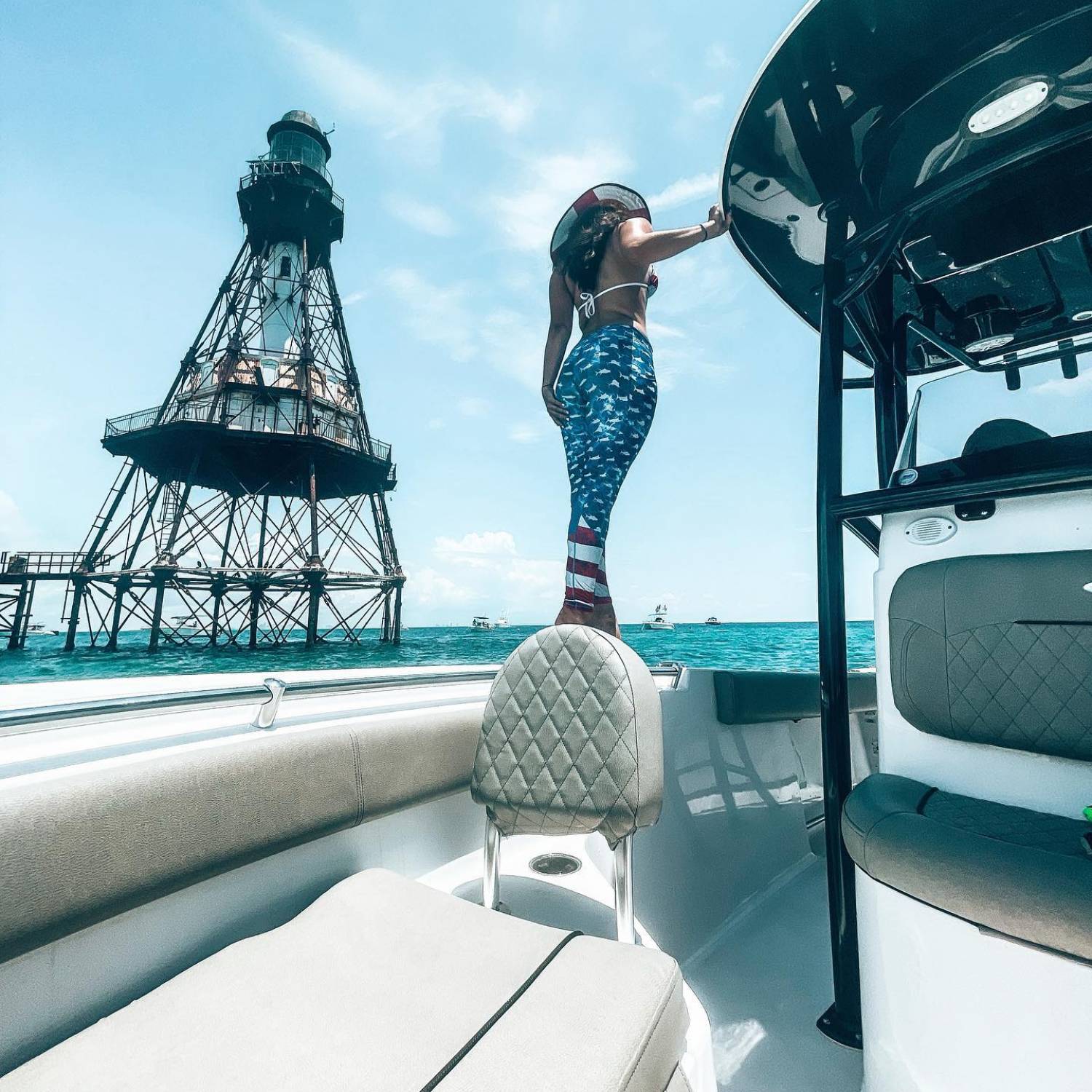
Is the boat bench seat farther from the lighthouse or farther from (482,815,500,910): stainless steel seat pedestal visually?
Result: the lighthouse

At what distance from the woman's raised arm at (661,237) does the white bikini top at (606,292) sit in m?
0.05

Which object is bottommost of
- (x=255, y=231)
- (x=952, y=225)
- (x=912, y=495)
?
(x=912, y=495)

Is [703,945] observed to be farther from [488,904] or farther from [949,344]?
[949,344]

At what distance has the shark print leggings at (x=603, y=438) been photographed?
1516mm

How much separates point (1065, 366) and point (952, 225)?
1.73 feet

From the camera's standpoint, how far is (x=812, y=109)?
1.12 m

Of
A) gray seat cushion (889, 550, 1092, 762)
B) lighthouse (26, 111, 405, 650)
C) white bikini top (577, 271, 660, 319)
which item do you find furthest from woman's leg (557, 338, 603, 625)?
lighthouse (26, 111, 405, 650)

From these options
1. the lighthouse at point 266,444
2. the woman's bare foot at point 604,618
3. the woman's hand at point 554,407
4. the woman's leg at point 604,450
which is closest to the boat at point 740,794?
the woman's bare foot at point 604,618

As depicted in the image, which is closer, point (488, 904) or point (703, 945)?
point (488, 904)

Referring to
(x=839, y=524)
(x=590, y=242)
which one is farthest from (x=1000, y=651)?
(x=590, y=242)

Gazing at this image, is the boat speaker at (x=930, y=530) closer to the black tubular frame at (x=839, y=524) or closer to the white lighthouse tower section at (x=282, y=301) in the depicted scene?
the black tubular frame at (x=839, y=524)

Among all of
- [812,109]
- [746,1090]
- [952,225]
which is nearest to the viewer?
[746,1090]

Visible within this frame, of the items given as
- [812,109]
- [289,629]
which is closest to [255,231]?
[289,629]

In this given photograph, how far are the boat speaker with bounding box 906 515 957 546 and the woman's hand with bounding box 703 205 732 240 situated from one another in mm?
843
